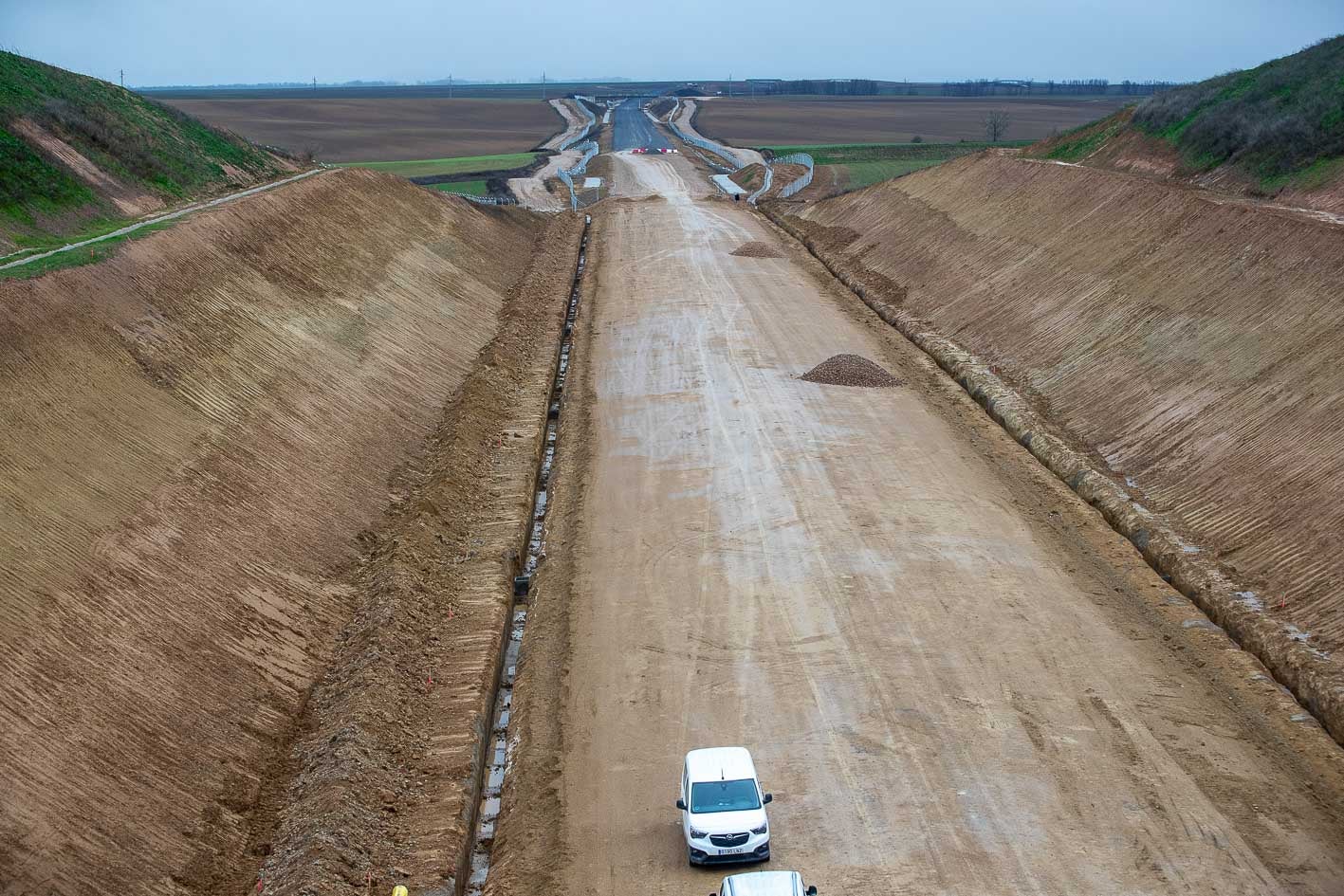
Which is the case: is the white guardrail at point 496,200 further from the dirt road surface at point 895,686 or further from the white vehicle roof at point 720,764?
the white vehicle roof at point 720,764

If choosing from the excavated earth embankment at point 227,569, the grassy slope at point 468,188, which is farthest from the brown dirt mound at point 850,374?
the grassy slope at point 468,188

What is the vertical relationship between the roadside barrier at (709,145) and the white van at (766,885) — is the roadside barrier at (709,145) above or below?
above

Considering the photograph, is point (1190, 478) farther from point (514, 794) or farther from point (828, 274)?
point (828, 274)

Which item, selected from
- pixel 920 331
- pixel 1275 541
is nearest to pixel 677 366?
pixel 920 331

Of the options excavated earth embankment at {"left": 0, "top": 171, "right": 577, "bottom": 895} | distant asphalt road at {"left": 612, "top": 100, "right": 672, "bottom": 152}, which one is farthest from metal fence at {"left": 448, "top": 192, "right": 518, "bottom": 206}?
distant asphalt road at {"left": 612, "top": 100, "right": 672, "bottom": 152}

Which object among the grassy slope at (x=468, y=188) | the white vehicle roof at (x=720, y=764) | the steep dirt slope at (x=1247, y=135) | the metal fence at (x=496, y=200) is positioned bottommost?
the white vehicle roof at (x=720, y=764)

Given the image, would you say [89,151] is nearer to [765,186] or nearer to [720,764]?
[720,764]
